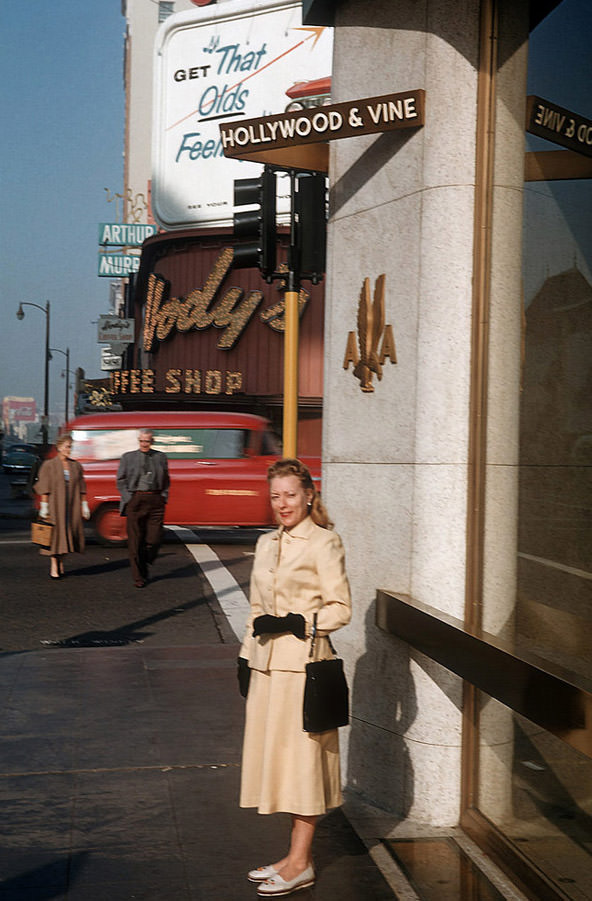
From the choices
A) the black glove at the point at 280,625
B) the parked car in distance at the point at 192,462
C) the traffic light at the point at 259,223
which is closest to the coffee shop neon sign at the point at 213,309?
the parked car in distance at the point at 192,462

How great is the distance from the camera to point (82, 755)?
6.58 meters

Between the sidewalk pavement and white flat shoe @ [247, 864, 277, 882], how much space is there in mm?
47

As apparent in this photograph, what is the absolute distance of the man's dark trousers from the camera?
14.0 m

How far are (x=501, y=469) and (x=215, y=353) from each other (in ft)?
106

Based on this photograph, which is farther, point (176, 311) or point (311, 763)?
point (176, 311)

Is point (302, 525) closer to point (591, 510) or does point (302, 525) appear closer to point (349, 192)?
point (591, 510)

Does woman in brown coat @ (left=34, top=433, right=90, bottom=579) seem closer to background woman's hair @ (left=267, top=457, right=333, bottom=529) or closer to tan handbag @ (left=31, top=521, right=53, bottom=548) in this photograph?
tan handbag @ (left=31, top=521, right=53, bottom=548)

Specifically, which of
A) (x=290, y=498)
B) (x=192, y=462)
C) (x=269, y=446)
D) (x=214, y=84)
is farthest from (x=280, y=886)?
(x=214, y=84)

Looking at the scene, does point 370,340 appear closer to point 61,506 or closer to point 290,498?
point 290,498

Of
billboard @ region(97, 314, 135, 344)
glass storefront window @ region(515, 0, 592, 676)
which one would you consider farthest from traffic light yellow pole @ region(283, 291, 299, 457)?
billboard @ region(97, 314, 135, 344)

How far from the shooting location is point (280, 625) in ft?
15.1

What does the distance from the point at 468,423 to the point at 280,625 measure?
1554mm

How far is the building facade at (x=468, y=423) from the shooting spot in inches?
173

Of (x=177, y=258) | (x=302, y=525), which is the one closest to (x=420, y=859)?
(x=302, y=525)
